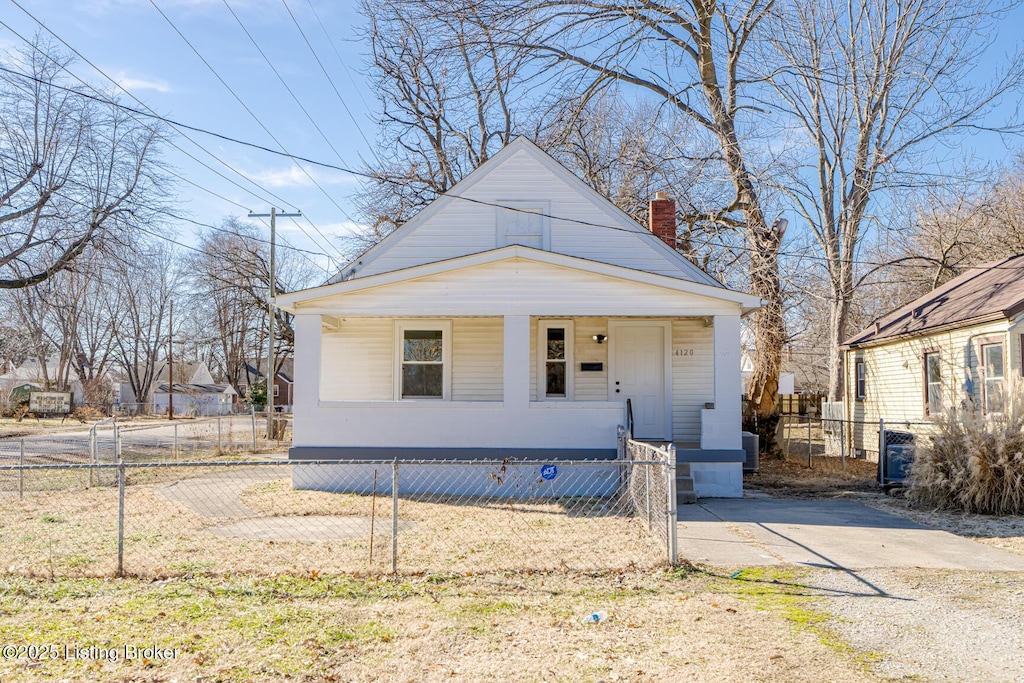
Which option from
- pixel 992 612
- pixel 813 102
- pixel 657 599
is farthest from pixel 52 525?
pixel 813 102

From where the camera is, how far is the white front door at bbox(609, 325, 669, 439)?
15.3m

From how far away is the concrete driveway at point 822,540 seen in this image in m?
7.68

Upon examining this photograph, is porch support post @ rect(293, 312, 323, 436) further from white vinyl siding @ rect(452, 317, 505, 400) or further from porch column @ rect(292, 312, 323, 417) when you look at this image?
white vinyl siding @ rect(452, 317, 505, 400)

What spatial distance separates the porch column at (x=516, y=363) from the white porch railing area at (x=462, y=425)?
122 millimetres

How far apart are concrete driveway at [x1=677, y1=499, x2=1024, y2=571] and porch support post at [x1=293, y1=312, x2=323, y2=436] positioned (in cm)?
637

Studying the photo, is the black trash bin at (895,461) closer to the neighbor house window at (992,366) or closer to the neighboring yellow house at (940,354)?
the neighboring yellow house at (940,354)

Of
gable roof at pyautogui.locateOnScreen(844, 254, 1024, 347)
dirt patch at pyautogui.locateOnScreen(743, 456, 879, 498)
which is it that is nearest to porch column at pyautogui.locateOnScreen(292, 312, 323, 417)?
dirt patch at pyautogui.locateOnScreen(743, 456, 879, 498)

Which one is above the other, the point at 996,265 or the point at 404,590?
the point at 996,265

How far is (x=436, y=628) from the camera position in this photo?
5.47 m

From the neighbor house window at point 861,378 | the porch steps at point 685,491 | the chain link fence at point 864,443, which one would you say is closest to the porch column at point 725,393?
the porch steps at point 685,491

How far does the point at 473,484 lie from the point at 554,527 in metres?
3.22

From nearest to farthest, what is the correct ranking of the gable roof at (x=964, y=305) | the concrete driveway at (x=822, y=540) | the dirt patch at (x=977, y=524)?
the concrete driveway at (x=822, y=540) < the dirt patch at (x=977, y=524) < the gable roof at (x=964, y=305)

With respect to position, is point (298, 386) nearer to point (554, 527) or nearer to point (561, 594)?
point (554, 527)

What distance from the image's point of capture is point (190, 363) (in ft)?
261
